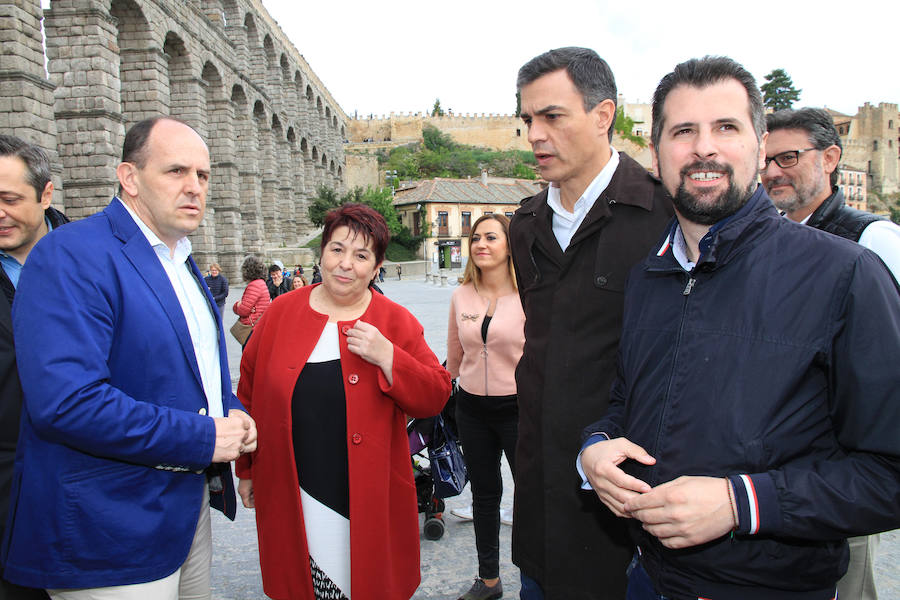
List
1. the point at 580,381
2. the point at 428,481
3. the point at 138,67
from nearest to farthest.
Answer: the point at 580,381 → the point at 428,481 → the point at 138,67

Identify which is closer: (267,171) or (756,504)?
(756,504)

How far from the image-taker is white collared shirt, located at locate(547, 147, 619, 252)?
2.01 metres

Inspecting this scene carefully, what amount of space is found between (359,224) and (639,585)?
1715 mm

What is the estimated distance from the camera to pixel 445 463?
11.2 feet

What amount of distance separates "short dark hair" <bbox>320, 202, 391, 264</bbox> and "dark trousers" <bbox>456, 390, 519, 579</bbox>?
3.99ft

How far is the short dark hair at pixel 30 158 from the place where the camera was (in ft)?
6.61

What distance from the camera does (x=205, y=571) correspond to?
1974 mm

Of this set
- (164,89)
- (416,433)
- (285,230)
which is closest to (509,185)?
(285,230)

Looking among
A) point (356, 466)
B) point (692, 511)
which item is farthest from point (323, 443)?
point (692, 511)

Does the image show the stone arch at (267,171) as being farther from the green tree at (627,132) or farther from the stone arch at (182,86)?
the green tree at (627,132)

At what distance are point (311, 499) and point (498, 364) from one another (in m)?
1.38

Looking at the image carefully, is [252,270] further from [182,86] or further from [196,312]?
[182,86]

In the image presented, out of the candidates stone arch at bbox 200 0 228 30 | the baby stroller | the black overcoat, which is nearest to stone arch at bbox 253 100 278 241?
stone arch at bbox 200 0 228 30

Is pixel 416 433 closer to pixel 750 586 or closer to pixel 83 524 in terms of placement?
pixel 83 524
